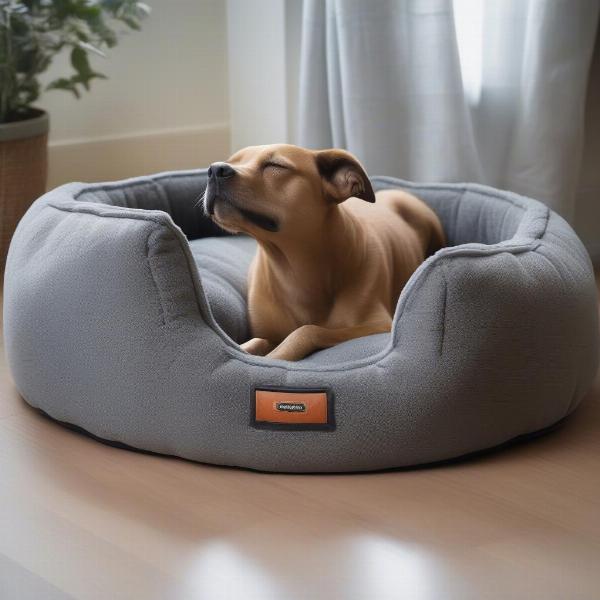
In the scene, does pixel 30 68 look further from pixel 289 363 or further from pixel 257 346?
pixel 289 363

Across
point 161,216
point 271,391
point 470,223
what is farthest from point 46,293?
point 470,223

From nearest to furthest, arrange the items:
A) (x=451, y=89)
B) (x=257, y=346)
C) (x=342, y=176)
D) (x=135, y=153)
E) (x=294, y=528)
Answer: (x=294, y=528) < (x=342, y=176) < (x=257, y=346) < (x=451, y=89) < (x=135, y=153)

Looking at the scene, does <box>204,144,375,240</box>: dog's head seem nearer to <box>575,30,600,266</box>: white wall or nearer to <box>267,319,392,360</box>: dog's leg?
<box>267,319,392,360</box>: dog's leg

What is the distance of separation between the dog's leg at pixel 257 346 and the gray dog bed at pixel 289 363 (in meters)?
0.20

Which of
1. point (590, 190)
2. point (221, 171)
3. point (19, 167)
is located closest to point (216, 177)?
point (221, 171)

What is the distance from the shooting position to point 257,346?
2055mm


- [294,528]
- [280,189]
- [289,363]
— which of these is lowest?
[294,528]

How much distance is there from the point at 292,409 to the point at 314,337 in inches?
15.1

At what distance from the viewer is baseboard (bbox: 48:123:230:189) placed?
3.64 metres

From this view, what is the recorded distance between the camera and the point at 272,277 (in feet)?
6.85

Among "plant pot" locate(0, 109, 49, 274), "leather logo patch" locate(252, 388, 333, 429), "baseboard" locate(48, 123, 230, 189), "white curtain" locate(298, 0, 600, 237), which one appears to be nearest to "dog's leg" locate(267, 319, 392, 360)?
"leather logo patch" locate(252, 388, 333, 429)

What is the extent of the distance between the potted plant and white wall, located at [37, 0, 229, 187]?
20.5 inches

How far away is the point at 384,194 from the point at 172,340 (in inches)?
38.3

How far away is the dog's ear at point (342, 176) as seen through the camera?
193 centimetres
